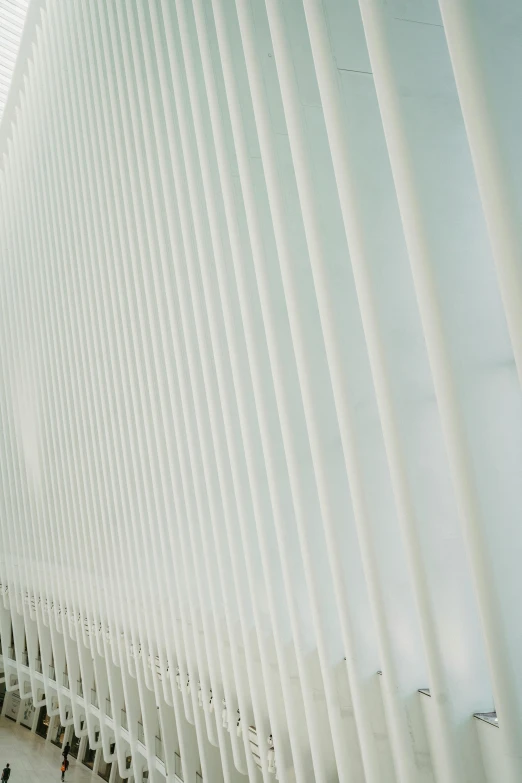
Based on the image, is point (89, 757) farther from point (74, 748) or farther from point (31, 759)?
point (31, 759)

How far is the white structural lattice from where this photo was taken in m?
1.54

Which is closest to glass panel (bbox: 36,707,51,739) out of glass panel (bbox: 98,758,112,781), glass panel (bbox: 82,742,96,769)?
glass panel (bbox: 82,742,96,769)

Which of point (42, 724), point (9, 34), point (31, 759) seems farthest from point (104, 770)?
point (9, 34)

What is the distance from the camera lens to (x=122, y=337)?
13.9 feet

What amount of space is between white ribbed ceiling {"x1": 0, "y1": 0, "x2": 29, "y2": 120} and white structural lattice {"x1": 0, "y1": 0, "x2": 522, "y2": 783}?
1600mm

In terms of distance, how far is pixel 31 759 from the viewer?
1074 centimetres

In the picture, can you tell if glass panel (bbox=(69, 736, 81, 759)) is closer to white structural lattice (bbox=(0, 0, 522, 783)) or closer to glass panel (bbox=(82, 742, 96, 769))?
glass panel (bbox=(82, 742, 96, 769))

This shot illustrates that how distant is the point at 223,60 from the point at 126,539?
12.0ft

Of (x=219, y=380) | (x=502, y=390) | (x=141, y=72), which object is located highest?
(x=141, y=72)

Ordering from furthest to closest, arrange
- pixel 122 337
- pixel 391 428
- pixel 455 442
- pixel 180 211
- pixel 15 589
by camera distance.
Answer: pixel 15 589, pixel 122 337, pixel 180 211, pixel 391 428, pixel 455 442

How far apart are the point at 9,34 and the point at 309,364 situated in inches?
277

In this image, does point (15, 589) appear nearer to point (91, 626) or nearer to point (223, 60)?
point (91, 626)

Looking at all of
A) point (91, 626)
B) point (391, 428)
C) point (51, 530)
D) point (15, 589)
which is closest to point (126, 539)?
point (91, 626)

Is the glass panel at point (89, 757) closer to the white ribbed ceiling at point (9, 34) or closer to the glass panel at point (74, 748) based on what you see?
the glass panel at point (74, 748)
